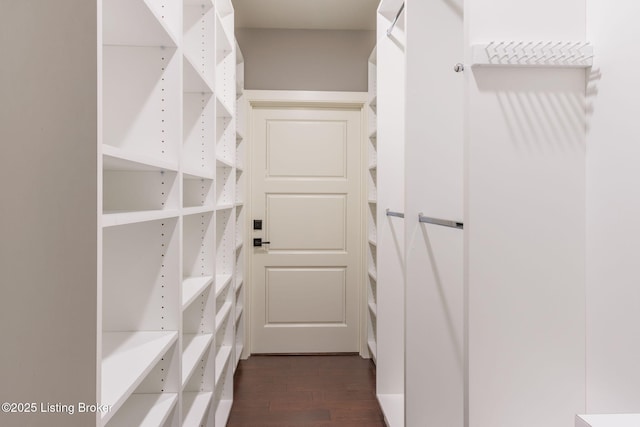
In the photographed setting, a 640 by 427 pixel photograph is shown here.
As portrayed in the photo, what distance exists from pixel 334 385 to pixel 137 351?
6.71ft

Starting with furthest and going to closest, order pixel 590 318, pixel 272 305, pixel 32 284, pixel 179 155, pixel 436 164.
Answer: pixel 272 305
pixel 436 164
pixel 179 155
pixel 590 318
pixel 32 284

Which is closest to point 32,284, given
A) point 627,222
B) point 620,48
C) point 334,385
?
point 627,222

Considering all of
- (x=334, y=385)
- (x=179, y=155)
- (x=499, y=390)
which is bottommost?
(x=334, y=385)

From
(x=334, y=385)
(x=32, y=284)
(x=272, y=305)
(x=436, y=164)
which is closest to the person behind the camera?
(x=32, y=284)

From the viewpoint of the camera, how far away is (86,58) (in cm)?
76

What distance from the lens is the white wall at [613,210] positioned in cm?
107

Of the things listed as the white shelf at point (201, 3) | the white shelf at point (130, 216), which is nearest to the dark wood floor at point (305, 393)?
the white shelf at point (130, 216)

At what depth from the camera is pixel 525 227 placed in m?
1.25

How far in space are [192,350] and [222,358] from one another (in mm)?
665

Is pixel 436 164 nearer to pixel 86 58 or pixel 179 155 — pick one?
pixel 179 155

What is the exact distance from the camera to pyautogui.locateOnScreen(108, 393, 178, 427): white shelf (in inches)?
46.0

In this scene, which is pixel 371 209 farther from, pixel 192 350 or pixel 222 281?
pixel 192 350

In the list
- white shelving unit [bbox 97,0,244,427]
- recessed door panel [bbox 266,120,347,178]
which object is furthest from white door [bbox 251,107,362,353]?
white shelving unit [bbox 97,0,244,427]

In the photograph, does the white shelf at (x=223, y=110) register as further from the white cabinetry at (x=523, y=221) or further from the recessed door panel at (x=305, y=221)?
the white cabinetry at (x=523, y=221)
